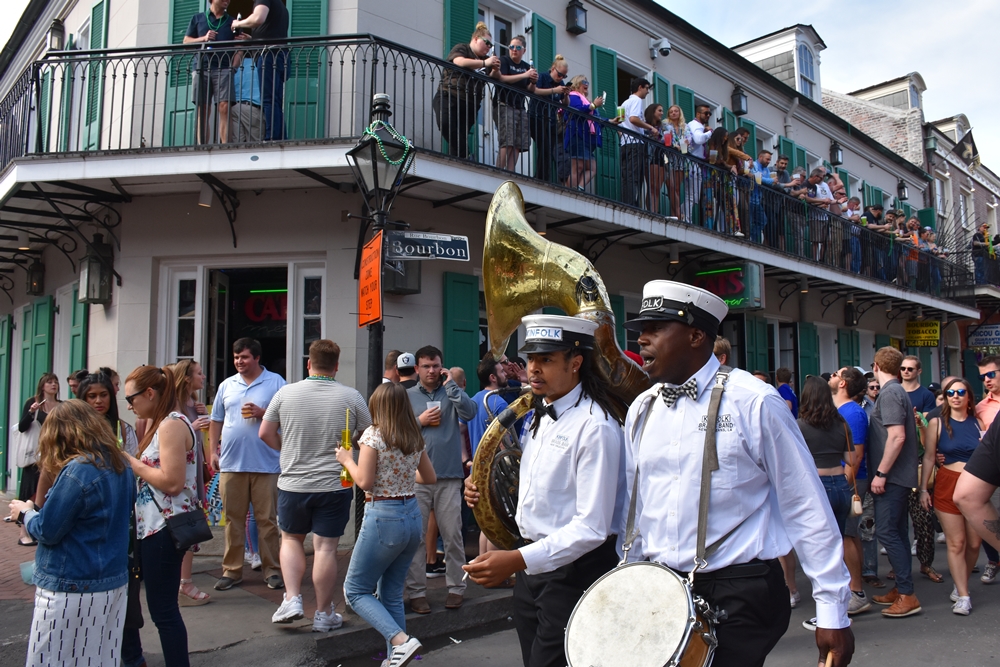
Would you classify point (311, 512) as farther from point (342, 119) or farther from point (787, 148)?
point (787, 148)

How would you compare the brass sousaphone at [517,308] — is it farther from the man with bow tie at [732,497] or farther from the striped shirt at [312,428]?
the striped shirt at [312,428]

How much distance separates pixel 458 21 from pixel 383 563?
7452mm

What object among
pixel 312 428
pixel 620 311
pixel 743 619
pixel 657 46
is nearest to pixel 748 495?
pixel 743 619

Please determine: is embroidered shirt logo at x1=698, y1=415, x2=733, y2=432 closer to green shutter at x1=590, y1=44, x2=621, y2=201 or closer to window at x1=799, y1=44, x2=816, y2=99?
green shutter at x1=590, y1=44, x2=621, y2=201

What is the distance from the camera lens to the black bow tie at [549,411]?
2.86 meters

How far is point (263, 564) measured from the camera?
6023 millimetres

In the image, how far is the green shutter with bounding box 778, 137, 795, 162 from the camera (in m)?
15.6

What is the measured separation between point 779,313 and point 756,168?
306 cm

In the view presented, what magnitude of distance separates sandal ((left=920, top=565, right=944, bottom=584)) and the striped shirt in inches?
201

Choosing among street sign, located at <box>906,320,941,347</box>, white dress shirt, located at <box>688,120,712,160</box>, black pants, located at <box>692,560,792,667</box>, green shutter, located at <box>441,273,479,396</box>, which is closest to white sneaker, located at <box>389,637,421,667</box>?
black pants, located at <box>692,560,792,667</box>

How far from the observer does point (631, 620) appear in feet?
6.98

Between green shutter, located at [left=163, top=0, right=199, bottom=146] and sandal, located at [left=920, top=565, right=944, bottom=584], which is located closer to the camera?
sandal, located at [left=920, top=565, right=944, bottom=584]

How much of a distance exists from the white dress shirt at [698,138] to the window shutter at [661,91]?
0.82 metres

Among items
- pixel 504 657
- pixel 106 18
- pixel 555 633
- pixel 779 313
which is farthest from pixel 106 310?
pixel 779 313
